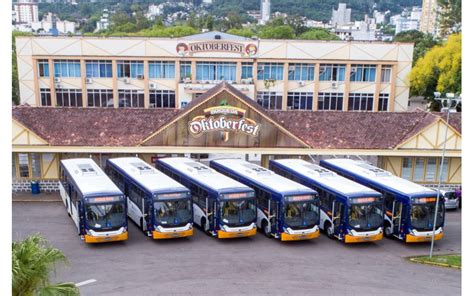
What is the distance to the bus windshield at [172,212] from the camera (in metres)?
23.0

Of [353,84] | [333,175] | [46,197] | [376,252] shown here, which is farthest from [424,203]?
[353,84]

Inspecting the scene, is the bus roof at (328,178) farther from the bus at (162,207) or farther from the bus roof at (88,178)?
the bus roof at (88,178)

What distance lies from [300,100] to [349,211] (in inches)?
1329

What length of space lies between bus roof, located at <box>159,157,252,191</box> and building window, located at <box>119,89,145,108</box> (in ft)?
85.6

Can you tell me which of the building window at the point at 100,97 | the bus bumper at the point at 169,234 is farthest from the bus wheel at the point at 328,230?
the building window at the point at 100,97

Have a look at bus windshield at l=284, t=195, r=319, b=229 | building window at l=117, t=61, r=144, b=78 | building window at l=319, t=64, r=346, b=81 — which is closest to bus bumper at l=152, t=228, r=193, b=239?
bus windshield at l=284, t=195, r=319, b=229

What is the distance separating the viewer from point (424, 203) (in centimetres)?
2339

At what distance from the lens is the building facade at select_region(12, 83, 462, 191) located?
30.9 meters

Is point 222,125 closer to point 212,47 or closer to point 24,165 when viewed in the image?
point 24,165

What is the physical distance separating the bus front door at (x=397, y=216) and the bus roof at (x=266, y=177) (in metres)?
4.21

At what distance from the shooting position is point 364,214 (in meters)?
23.4

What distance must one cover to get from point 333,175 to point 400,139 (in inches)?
327

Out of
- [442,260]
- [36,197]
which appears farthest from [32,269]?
[36,197]

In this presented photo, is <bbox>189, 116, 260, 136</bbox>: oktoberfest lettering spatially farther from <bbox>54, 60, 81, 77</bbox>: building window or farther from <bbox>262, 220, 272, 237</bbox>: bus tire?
<bbox>54, 60, 81, 77</bbox>: building window
